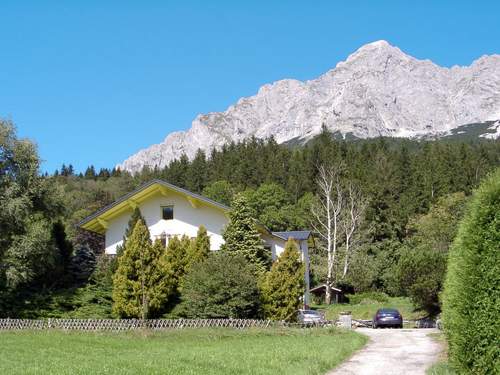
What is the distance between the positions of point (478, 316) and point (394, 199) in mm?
64699

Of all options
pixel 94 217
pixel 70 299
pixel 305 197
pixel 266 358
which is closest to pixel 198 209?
pixel 94 217

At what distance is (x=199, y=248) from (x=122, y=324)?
915cm

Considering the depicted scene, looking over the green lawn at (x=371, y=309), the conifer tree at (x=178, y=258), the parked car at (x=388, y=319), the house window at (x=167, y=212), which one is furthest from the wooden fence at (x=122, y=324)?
the green lawn at (x=371, y=309)

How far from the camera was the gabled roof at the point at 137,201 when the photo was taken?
1449 inches

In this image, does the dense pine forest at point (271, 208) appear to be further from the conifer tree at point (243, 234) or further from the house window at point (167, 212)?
the conifer tree at point (243, 234)

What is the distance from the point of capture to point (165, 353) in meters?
16.2

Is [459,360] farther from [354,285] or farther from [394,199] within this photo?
[394,199]

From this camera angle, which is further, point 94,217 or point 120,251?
point 94,217

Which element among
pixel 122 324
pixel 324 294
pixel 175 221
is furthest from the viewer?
pixel 324 294

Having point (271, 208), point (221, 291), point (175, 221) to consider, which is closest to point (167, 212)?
point (175, 221)

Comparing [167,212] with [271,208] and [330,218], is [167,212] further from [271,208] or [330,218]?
[271,208]

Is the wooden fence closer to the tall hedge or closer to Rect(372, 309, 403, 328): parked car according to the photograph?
Rect(372, 309, 403, 328): parked car

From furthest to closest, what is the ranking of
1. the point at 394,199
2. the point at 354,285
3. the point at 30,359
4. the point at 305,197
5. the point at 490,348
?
1. the point at 305,197
2. the point at 394,199
3. the point at 354,285
4. the point at 30,359
5. the point at 490,348

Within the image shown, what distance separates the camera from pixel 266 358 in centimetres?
1477
